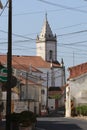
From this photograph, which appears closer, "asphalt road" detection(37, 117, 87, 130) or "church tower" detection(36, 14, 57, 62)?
"asphalt road" detection(37, 117, 87, 130)

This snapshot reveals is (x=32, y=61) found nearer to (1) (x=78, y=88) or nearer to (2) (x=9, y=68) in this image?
(1) (x=78, y=88)

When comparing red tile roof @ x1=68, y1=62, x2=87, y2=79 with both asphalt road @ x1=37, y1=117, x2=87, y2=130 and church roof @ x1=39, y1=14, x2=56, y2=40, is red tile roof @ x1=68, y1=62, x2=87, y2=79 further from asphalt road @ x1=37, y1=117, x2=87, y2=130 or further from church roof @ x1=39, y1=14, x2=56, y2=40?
church roof @ x1=39, y1=14, x2=56, y2=40

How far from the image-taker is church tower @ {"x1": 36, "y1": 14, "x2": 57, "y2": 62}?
15850 centimetres

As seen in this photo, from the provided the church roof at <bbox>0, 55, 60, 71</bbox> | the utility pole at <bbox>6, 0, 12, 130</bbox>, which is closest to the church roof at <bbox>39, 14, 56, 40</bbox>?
the church roof at <bbox>0, 55, 60, 71</bbox>

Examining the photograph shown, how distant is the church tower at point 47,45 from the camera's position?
520 feet

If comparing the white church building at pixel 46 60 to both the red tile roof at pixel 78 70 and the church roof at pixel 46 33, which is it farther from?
the red tile roof at pixel 78 70

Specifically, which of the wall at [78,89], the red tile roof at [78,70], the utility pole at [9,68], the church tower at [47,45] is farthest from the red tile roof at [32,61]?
the utility pole at [9,68]

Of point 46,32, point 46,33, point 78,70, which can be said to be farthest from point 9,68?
point 46,32

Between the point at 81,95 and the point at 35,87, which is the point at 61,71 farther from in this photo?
the point at 81,95

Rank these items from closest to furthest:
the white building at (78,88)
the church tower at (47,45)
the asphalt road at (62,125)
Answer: the asphalt road at (62,125)
the white building at (78,88)
the church tower at (47,45)

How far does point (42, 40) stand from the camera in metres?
163

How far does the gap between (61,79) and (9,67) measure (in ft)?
435

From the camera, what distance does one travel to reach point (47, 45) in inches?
6314

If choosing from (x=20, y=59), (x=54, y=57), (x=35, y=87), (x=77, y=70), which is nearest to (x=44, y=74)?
(x=20, y=59)
